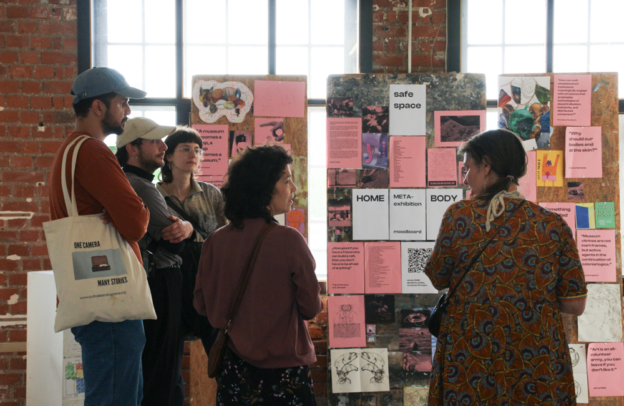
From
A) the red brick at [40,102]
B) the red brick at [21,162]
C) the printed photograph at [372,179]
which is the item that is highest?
the red brick at [40,102]

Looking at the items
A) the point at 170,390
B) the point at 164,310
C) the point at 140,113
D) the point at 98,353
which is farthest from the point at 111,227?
the point at 140,113

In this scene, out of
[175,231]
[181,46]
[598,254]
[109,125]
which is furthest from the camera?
[181,46]

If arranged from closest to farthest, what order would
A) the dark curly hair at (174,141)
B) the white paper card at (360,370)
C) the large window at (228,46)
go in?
the dark curly hair at (174,141) → the white paper card at (360,370) → the large window at (228,46)

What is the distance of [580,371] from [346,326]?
141 cm

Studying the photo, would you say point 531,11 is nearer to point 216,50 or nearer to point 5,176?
point 216,50

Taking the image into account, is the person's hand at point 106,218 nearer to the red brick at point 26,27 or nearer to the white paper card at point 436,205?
the white paper card at point 436,205

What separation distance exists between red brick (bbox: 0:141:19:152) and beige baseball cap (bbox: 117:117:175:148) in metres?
1.34

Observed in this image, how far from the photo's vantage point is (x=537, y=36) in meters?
3.15

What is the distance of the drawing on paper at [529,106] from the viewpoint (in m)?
2.79

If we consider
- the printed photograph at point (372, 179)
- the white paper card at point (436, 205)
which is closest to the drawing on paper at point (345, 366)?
the white paper card at point (436, 205)

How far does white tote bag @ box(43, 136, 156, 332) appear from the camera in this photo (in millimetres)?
1379

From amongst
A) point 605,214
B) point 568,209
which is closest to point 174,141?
point 568,209

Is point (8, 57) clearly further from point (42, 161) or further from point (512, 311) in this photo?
point (512, 311)

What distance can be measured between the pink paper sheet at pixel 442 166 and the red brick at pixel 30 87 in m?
2.44
